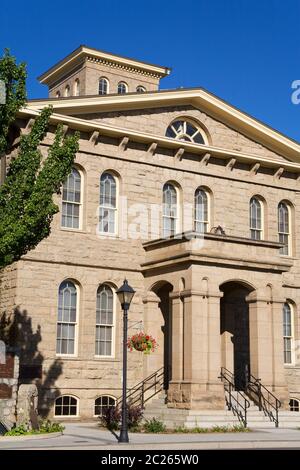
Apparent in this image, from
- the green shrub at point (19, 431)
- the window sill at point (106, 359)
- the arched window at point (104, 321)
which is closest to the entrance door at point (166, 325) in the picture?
the arched window at point (104, 321)

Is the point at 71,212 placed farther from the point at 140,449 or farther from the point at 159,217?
the point at 140,449

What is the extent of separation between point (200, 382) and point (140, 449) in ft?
23.8

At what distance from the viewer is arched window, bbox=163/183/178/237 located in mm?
28703

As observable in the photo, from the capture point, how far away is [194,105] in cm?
3005

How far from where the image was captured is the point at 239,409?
80.5 ft

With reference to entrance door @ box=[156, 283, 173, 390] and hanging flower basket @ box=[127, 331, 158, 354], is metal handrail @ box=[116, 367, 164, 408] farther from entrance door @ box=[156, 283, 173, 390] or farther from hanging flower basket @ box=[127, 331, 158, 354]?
hanging flower basket @ box=[127, 331, 158, 354]

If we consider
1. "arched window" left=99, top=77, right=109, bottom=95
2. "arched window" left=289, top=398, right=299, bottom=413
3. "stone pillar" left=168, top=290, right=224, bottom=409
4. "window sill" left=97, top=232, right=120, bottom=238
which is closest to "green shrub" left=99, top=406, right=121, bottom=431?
"stone pillar" left=168, top=290, right=224, bottom=409

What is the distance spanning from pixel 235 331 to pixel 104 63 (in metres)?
19.7

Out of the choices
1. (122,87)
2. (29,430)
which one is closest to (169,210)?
(29,430)

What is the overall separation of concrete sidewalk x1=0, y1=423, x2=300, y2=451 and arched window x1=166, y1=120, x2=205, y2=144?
1302 centimetres

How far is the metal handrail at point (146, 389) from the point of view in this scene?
85.4ft

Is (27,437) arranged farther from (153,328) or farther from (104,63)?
(104,63)

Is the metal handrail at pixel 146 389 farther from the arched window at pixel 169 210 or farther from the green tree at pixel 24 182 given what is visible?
the green tree at pixel 24 182
